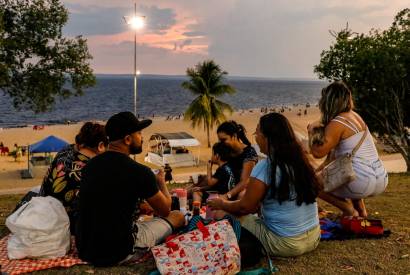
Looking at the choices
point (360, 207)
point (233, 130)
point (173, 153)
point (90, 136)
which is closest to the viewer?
point (90, 136)

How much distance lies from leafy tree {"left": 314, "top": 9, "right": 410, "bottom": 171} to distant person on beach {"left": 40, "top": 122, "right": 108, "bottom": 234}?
1256cm

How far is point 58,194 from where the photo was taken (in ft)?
15.5

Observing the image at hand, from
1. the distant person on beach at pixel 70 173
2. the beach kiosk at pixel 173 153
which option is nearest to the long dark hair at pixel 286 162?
the distant person on beach at pixel 70 173

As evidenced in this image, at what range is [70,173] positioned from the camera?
4.71 m

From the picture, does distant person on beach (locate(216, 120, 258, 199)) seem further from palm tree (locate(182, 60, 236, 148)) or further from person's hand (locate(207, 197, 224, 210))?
palm tree (locate(182, 60, 236, 148))

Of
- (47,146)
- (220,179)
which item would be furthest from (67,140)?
(220,179)

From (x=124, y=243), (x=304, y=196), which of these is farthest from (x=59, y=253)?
(x=304, y=196)

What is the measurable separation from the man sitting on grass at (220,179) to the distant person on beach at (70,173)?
1.80 m

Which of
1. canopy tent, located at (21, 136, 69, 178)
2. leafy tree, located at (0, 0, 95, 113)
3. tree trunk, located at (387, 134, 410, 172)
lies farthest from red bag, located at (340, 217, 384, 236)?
canopy tent, located at (21, 136, 69, 178)

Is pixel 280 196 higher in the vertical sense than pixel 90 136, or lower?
lower

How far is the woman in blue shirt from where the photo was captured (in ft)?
13.3

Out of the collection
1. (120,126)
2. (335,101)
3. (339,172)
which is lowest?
(339,172)

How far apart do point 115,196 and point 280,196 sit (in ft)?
4.83

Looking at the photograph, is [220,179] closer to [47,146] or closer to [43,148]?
[43,148]
